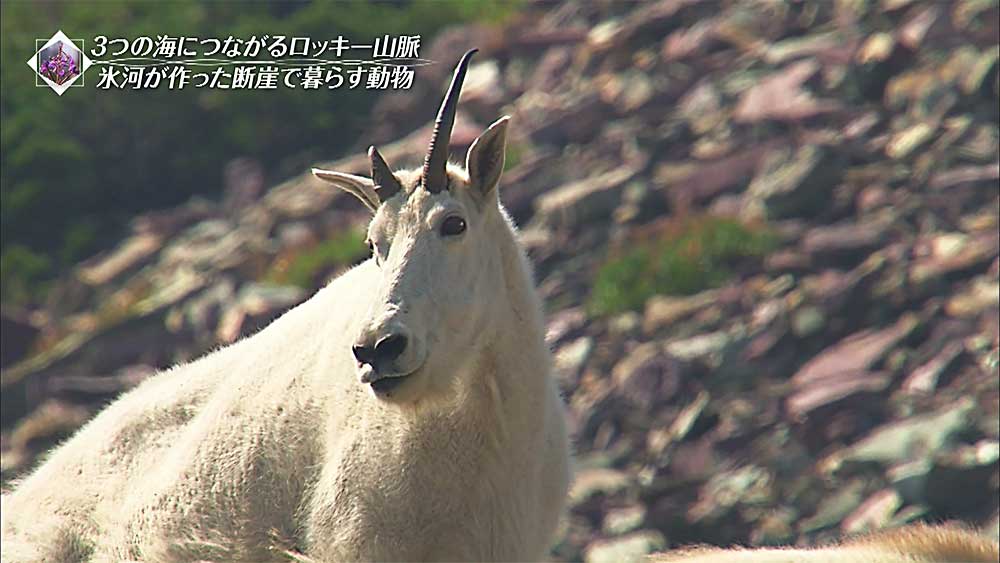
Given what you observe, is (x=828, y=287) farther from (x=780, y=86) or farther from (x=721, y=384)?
(x=780, y=86)

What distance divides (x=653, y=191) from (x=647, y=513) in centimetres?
575

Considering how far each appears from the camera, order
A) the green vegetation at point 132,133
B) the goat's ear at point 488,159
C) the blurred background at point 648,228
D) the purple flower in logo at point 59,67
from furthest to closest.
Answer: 1. the green vegetation at point 132,133
2. the purple flower in logo at point 59,67
3. the blurred background at point 648,228
4. the goat's ear at point 488,159

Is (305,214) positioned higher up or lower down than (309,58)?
lower down

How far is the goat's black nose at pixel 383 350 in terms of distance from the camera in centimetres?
→ 614

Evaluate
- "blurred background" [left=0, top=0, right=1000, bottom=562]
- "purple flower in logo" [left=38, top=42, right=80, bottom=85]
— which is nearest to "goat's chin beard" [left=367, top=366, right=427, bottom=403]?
"blurred background" [left=0, top=0, right=1000, bottom=562]

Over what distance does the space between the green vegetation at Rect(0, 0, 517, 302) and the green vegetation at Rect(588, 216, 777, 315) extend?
27.9 ft

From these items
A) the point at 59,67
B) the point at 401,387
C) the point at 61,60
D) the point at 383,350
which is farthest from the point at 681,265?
the point at 383,350

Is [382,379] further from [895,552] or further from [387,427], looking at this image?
[895,552]

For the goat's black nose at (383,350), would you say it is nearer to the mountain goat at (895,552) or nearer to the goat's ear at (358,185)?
the goat's ear at (358,185)

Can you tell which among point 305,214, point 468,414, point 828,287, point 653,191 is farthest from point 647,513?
point 305,214

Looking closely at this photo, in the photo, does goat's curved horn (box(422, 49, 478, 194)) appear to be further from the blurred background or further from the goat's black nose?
the blurred background

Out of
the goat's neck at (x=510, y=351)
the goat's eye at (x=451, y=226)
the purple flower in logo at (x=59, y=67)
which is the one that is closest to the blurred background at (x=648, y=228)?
the purple flower in logo at (x=59, y=67)

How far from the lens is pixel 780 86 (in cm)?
1984

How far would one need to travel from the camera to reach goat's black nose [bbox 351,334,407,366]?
20.2 feet
